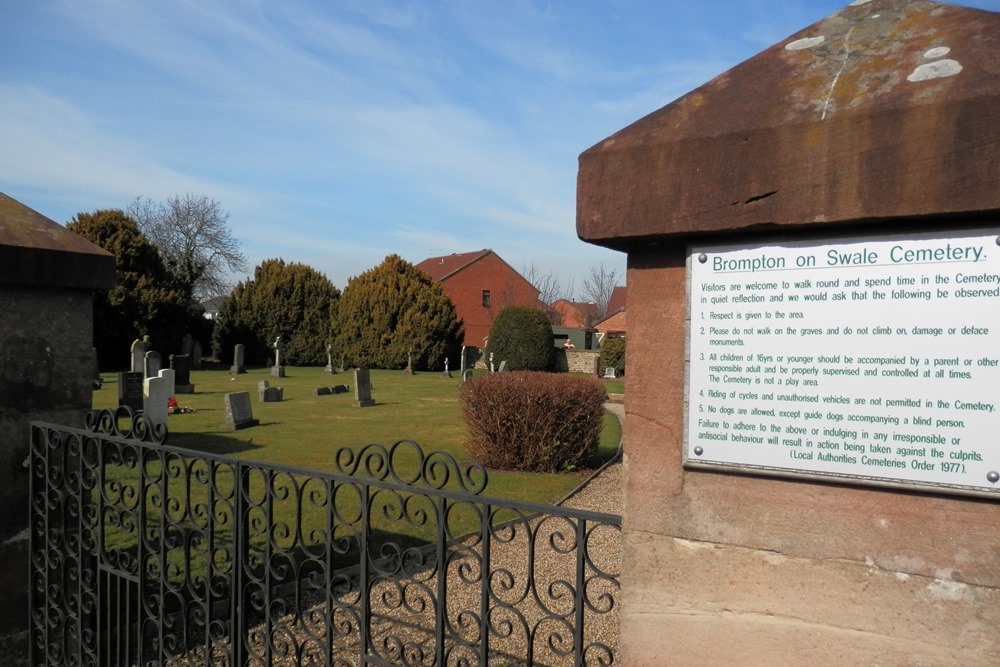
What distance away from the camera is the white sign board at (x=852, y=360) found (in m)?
1.64

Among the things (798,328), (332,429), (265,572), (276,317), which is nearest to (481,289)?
(276,317)

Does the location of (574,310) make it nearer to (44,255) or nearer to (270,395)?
(270,395)

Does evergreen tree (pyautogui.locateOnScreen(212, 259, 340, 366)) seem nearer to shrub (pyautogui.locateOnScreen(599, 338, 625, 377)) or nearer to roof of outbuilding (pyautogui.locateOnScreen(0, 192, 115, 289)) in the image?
shrub (pyautogui.locateOnScreen(599, 338, 625, 377))

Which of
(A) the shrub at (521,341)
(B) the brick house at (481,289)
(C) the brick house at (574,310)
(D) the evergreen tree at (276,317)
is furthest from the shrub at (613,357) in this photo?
(C) the brick house at (574,310)

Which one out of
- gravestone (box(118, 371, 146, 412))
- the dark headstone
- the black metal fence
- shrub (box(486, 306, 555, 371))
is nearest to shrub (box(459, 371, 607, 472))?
the black metal fence

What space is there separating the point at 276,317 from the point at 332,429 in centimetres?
2738

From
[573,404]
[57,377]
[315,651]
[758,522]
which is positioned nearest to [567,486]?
[573,404]

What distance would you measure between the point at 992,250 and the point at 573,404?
8737 millimetres

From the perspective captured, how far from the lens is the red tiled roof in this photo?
53.5 metres

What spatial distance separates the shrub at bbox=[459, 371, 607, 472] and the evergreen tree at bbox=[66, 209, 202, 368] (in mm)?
27315

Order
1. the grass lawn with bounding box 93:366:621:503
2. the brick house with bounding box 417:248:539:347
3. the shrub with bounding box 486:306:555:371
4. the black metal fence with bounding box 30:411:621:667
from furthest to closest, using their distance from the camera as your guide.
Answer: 1. the brick house with bounding box 417:248:539:347
2. the shrub with bounding box 486:306:555:371
3. the grass lawn with bounding box 93:366:621:503
4. the black metal fence with bounding box 30:411:621:667

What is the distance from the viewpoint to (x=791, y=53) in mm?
2049

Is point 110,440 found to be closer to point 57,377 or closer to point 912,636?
point 57,377

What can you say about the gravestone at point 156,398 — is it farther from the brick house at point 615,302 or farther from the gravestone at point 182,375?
the brick house at point 615,302
